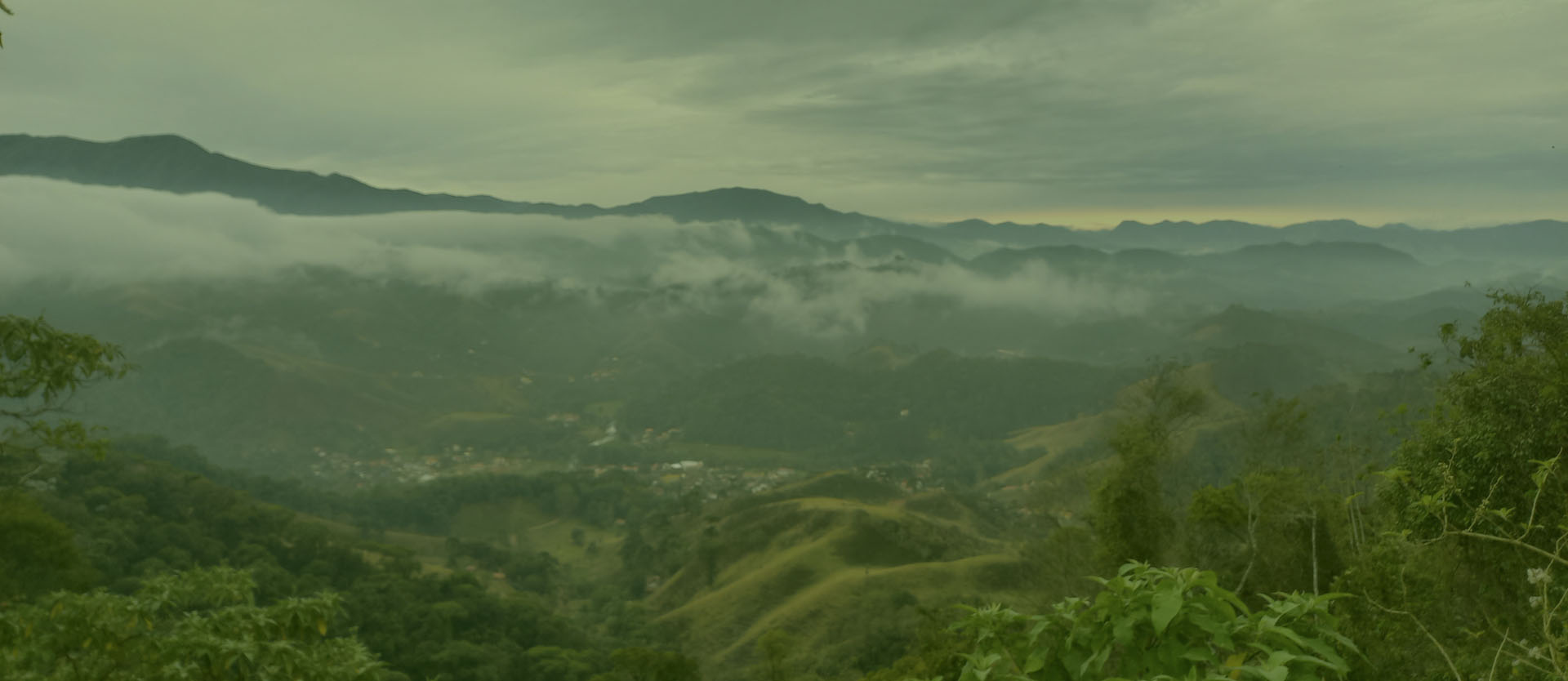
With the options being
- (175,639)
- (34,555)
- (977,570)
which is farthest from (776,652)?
(977,570)

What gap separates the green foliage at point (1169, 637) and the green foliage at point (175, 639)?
4875 mm

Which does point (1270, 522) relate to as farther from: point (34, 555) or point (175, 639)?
point (34, 555)

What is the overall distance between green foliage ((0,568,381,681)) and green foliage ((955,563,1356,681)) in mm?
4875

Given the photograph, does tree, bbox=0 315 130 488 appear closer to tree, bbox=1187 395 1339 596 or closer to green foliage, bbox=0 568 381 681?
green foliage, bbox=0 568 381 681

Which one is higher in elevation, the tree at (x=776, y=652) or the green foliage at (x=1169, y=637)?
the green foliage at (x=1169, y=637)

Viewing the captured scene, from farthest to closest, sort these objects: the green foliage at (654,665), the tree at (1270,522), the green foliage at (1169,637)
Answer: the green foliage at (654,665) → the tree at (1270,522) → the green foliage at (1169,637)

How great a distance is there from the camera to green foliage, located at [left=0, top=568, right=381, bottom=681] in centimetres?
526

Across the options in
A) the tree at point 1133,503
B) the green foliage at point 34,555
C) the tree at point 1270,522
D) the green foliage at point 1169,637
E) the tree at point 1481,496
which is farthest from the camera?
the tree at point 1133,503

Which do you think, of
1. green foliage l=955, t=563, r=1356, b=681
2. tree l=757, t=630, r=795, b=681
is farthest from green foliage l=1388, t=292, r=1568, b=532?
tree l=757, t=630, r=795, b=681

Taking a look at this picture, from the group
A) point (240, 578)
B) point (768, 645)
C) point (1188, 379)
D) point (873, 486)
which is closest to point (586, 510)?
point (873, 486)

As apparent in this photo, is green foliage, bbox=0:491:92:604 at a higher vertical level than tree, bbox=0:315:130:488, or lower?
lower

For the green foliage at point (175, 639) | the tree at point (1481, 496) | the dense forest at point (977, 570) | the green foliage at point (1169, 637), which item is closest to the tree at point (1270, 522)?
the dense forest at point (977, 570)

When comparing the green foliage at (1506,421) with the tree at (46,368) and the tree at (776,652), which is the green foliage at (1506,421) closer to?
the tree at (46,368)

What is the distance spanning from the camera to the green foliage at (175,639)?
207 inches
